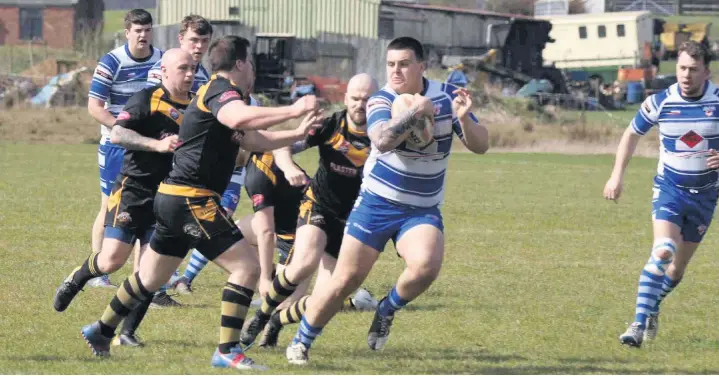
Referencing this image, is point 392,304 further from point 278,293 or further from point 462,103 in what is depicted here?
point 462,103

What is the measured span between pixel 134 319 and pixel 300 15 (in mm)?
43626

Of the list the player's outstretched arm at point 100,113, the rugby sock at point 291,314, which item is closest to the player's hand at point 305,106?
the rugby sock at point 291,314

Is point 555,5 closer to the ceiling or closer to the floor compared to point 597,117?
closer to the ceiling

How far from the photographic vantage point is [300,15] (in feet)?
167

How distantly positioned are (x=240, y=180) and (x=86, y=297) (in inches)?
68.4

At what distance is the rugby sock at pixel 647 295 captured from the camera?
8.66 meters

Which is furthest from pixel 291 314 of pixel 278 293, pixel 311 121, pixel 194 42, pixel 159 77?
pixel 159 77

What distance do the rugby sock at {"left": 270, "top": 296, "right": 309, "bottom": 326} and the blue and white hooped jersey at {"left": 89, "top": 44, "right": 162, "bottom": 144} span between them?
9.68 ft

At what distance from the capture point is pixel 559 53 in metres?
60.7

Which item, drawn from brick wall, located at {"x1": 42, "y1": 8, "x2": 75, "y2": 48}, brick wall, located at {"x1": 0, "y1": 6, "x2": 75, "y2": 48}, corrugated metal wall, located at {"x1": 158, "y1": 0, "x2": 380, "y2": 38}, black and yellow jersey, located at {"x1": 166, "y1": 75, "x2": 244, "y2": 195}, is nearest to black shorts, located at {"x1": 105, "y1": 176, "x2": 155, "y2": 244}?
black and yellow jersey, located at {"x1": 166, "y1": 75, "x2": 244, "y2": 195}

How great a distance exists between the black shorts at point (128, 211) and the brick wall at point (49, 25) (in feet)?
225

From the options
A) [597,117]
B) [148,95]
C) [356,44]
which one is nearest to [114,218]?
[148,95]

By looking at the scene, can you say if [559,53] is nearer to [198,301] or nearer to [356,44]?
[356,44]

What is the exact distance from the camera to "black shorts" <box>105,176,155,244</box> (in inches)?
330
